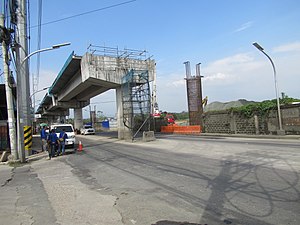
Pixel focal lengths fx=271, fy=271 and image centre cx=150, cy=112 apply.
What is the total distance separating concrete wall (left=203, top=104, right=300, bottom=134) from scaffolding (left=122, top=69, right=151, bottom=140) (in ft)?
29.4

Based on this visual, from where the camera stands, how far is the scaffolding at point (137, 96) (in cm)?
2639

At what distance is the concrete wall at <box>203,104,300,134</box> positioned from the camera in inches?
853

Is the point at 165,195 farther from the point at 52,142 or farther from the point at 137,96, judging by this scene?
the point at 137,96

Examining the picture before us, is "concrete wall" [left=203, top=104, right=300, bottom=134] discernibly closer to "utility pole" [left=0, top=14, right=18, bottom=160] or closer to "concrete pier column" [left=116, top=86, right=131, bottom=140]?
"concrete pier column" [left=116, top=86, right=131, bottom=140]

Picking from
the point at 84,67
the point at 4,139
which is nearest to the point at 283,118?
the point at 84,67

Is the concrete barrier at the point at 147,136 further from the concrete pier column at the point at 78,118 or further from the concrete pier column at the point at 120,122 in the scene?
the concrete pier column at the point at 78,118

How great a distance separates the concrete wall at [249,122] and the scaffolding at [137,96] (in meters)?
8.97

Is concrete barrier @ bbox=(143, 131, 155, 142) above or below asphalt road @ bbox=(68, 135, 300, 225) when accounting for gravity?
above

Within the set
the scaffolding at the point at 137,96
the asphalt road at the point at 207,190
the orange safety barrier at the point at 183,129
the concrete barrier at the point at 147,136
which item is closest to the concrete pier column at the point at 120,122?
the scaffolding at the point at 137,96

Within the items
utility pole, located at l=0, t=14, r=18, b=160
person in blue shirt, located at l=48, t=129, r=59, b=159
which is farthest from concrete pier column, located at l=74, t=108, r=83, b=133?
utility pole, located at l=0, t=14, r=18, b=160

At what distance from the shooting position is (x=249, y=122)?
26.5 metres

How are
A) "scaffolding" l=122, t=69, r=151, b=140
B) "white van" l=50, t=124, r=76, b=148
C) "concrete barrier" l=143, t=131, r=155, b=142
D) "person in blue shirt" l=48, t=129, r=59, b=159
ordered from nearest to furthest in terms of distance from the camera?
"person in blue shirt" l=48, t=129, r=59, b=159 < "white van" l=50, t=124, r=76, b=148 < "concrete barrier" l=143, t=131, r=155, b=142 < "scaffolding" l=122, t=69, r=151, b=140

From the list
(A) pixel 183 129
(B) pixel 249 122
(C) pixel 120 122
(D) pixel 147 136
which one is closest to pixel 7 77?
(D) pixel 147 136

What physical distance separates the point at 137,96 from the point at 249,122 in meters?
11.3
